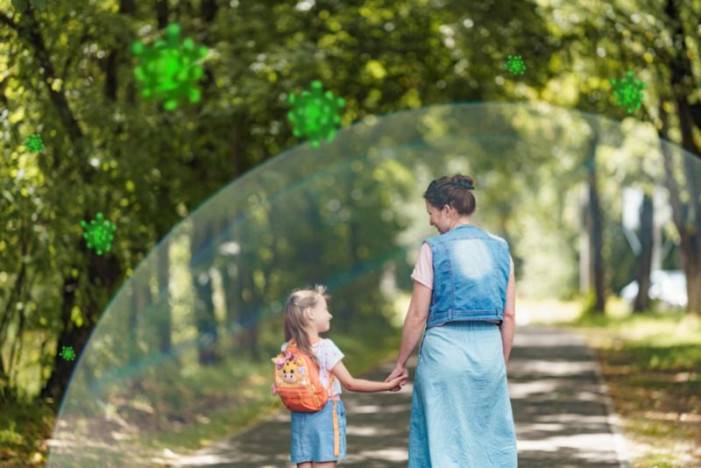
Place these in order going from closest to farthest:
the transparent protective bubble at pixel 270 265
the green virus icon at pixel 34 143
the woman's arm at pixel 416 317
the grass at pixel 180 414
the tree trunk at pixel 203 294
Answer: the woman's arm at pixel 416 317 → the green virus icon at pixel 34 143 → the grass at pixel 180 414 → the transparent protective bubble at pixel 270 265 → the tree trunk at pixel 203 294

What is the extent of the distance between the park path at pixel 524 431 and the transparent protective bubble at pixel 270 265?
0.83 ft

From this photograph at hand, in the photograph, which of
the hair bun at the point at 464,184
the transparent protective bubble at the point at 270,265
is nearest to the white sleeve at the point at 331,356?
the hair bun at the point at 464,184

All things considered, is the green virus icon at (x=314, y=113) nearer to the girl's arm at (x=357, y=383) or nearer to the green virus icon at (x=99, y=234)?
the green virus icon at (x=99, y=234)

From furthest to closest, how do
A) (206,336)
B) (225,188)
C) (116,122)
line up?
(206,336)
(225,188)
(116,122)

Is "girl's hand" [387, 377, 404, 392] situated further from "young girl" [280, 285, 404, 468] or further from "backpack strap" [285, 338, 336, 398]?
"backpack strap" [285, 338, 336, 398]

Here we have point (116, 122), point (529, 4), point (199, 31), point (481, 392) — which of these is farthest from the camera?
point (199, 31)

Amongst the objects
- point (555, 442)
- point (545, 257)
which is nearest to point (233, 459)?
point (555, 442)

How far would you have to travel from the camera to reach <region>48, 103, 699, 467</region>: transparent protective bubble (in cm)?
1248

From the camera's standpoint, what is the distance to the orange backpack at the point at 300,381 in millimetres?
6637

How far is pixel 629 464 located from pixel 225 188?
7433 millimetres

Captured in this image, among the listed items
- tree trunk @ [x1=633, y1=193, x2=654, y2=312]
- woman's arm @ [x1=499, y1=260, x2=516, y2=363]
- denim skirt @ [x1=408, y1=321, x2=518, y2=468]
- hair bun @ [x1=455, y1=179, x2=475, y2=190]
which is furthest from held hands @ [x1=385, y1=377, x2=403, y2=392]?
tree trunk @ [x1=633, y1=193, x2=654, y2=312]

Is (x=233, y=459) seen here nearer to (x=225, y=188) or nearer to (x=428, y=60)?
(x=225, y=188)

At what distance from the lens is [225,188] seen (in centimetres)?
1595

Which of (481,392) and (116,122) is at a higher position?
(116,122)
